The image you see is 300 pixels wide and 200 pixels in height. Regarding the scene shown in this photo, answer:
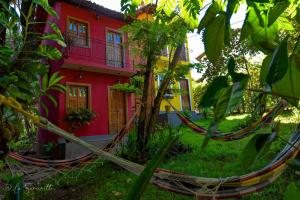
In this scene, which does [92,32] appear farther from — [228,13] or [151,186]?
[228,13]

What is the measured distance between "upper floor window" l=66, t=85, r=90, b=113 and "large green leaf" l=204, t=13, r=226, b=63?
815 centimetres

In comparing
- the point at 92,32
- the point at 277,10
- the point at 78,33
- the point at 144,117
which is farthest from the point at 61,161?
the point at 92,32

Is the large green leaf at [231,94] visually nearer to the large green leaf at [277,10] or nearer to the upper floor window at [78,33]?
the large green leaf at [277,10]

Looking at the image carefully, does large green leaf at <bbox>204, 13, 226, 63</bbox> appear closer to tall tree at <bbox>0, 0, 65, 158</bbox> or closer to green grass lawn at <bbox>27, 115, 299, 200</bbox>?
tall tree at <bbox>0, 0, 65, 158</bbox>

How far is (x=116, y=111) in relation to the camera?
31.2ft

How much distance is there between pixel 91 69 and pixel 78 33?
1.31m

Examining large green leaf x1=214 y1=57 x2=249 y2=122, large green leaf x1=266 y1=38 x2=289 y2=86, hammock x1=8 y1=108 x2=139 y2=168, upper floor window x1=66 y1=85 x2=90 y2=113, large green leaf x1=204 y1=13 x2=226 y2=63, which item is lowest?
hammock x1=8 y1=108 x2=139 y2=168

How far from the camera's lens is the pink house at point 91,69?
8.22 m

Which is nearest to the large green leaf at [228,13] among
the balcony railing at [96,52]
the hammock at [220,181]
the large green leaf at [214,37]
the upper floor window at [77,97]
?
the large green leaf at [214,37]

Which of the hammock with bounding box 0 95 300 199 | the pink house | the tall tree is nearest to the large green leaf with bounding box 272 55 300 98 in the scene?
the tall tree

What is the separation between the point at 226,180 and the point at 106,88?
7940 millimetres

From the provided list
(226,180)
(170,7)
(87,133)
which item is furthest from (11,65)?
(87,133)

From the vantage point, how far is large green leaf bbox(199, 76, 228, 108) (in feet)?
0.98

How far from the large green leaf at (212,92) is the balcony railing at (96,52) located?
318 inches
